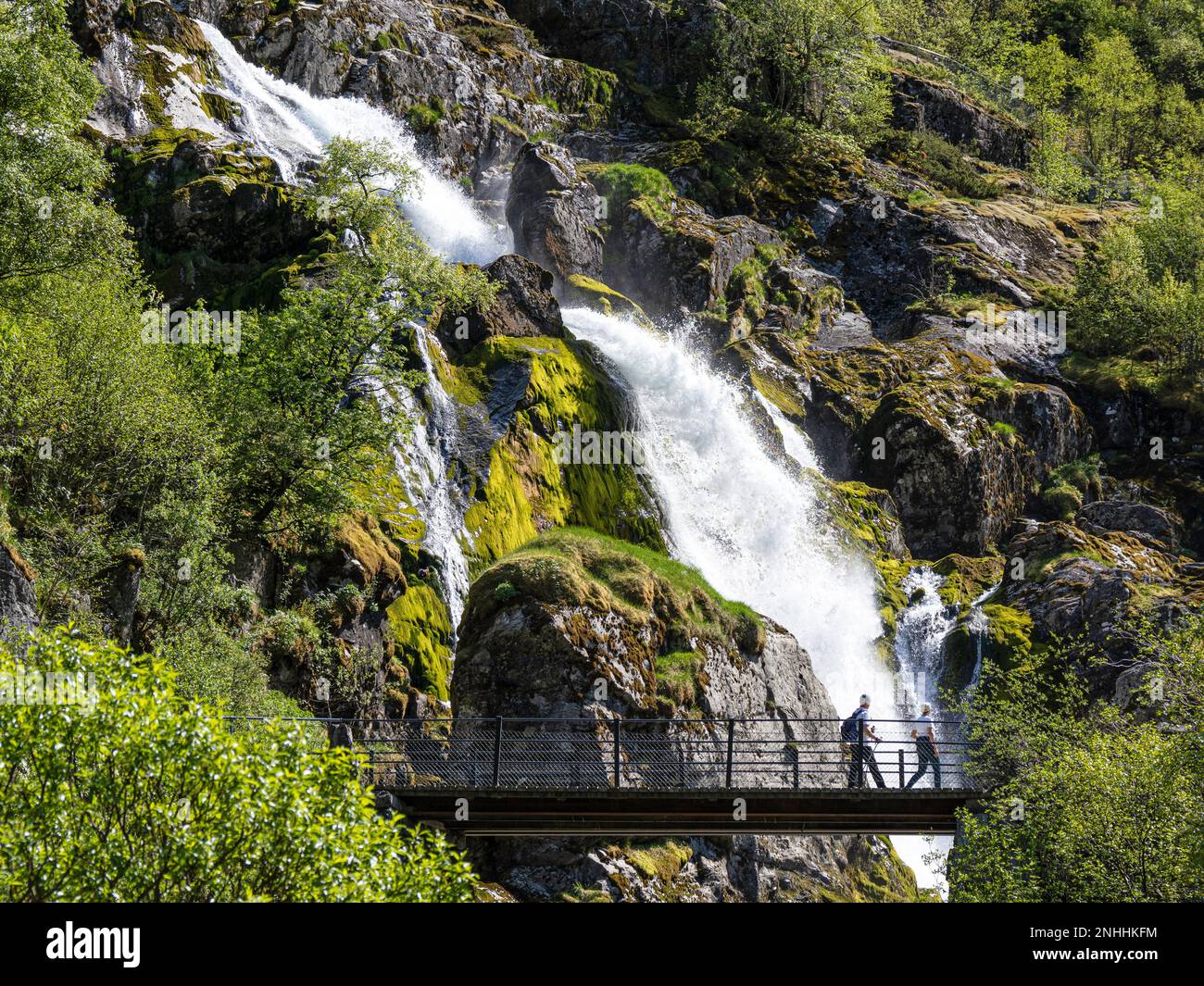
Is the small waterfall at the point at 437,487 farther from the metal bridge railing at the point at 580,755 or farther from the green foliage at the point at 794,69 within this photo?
the green foliage at the point at 794,69

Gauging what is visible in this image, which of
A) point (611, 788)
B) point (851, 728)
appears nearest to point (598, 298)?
point (851, 728)

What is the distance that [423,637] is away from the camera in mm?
33094

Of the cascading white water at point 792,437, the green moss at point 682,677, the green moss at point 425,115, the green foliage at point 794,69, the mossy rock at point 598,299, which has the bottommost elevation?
the green moss at point 682,677

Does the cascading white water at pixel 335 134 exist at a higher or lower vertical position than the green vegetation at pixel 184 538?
higher

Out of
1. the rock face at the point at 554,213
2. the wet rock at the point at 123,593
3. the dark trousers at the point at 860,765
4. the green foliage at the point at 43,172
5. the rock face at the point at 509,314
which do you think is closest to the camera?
the wet rock at the point at 123,593

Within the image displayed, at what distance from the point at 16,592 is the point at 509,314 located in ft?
88.6

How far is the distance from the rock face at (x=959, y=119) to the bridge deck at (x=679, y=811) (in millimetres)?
81500

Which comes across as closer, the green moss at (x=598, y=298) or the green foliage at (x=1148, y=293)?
the green moss at (x=598, y=298)

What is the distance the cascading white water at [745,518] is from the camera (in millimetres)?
46844

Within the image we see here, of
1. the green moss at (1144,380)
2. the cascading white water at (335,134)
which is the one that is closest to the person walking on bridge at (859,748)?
the cascading white water at (335,134)

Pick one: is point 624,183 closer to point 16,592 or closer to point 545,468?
point 545,468

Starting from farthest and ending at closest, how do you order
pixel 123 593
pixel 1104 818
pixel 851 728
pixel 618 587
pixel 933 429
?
pixel 933 429 < pixel 618 587 < pixel 851 728 < pixel 123 593 < pixel 1104 818
